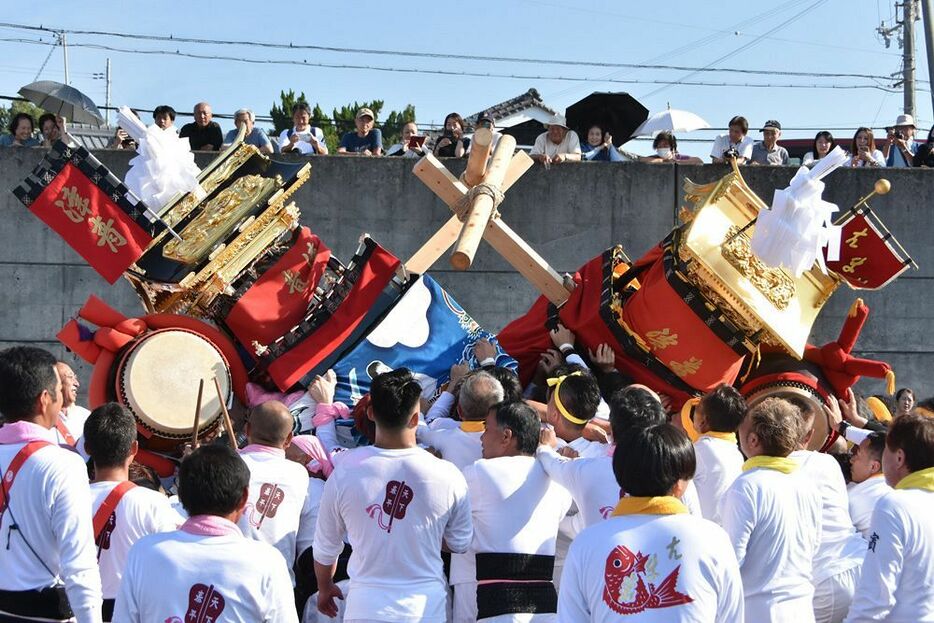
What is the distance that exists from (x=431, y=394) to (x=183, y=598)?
146 inches

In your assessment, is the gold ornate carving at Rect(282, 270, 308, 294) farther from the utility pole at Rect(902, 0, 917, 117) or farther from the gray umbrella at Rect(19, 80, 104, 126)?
the utility pole at Rect(902, 0, 917, 117)

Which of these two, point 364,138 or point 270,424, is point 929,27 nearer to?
point 364,138

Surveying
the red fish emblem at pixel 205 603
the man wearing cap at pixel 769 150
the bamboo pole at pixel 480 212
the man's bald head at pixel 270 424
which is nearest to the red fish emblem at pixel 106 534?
the man's bald head at pixel 270 424

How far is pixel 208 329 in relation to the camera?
6680 mm

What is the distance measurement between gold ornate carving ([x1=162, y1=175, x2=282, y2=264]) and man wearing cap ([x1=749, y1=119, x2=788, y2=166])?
15.6 feet

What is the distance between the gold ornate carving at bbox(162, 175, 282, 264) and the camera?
21.6 feet

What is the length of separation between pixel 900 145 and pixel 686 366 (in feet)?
15.2

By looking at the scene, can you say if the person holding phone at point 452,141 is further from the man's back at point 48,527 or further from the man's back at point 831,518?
the man's back at point 48,527

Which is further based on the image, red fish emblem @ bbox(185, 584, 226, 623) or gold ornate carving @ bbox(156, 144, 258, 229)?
gold ornate carving @ bbox(156, 144, 258, 229)

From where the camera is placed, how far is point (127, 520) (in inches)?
159

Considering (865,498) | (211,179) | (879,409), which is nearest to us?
(865,498)

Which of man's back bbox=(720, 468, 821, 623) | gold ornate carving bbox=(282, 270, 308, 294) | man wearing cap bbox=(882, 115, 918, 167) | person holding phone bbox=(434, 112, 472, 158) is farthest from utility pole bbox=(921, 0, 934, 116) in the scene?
man's back bbox=(720, 468, 821, 623)

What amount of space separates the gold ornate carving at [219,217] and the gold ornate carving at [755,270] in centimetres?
253

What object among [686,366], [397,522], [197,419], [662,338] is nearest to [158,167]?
[197,419]
